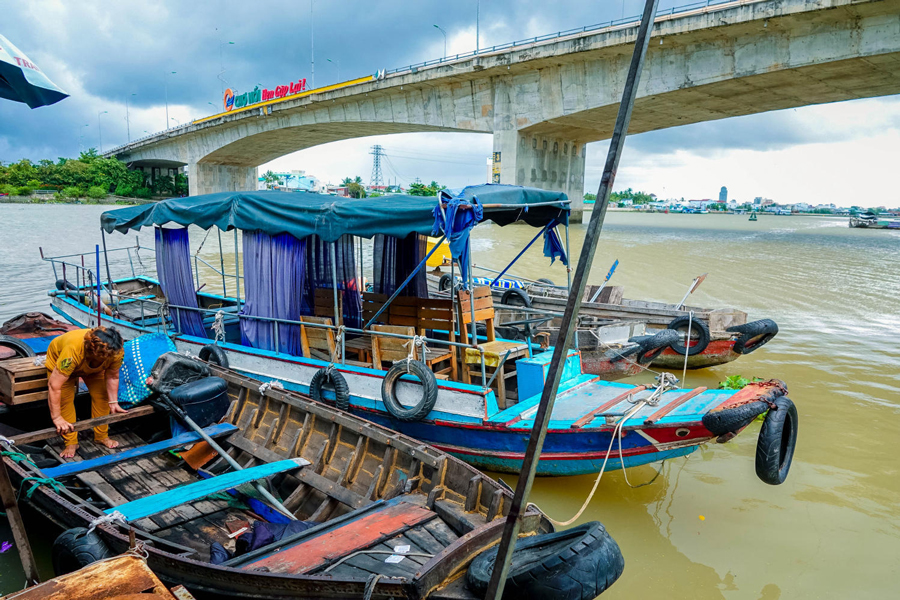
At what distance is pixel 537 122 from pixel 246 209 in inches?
843

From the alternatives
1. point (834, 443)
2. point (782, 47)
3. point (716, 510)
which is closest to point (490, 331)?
point (716, 510)

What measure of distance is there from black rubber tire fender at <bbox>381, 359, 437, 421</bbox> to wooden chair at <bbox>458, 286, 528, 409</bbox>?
58cm

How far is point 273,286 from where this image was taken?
24.2 ft

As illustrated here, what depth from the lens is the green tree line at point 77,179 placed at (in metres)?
64.9

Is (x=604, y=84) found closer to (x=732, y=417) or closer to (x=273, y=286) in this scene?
(x=273, y=286)

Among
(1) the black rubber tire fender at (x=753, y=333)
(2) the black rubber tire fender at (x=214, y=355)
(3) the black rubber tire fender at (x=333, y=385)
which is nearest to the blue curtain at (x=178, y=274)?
(2) the black rubber tire fender at (x=214, y=355)

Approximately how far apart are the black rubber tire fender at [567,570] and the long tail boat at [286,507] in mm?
16

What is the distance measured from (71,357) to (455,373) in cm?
382

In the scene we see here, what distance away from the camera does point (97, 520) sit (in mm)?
3848

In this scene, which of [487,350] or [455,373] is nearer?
[487,350]

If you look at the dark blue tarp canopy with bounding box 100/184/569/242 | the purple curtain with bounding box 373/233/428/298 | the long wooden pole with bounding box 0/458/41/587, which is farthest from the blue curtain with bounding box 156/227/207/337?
the long wooden pole with bounding box 0/458/41/587

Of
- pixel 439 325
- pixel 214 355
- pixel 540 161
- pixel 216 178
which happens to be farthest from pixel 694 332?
pixel 216 178

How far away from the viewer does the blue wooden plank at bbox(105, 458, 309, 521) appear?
401 cm

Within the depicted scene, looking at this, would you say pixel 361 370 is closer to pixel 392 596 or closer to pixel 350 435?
pixel 350 435
